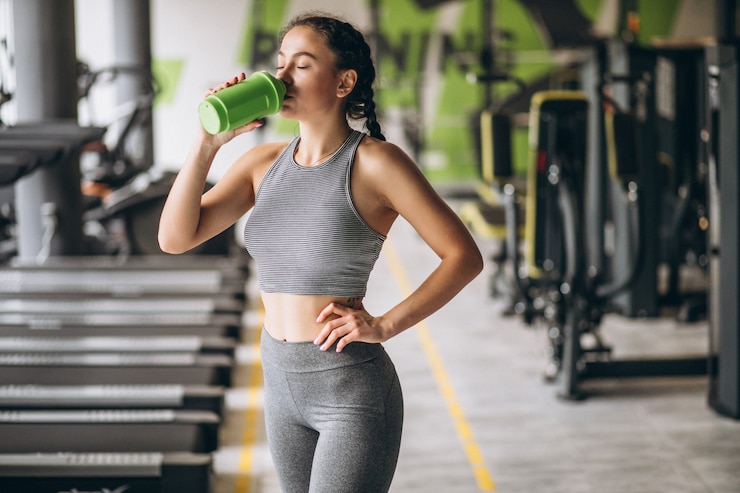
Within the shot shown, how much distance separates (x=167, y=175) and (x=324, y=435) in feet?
20.6

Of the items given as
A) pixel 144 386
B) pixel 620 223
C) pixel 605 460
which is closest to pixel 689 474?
pixel 605 460

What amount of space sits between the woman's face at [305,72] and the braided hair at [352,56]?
0.02 meters

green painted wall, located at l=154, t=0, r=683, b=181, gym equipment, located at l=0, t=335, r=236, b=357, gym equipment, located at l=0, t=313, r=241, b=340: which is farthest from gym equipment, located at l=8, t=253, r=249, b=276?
green painted wall, located at l=154, t=0, r=683, b=181

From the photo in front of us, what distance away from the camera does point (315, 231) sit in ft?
5.66

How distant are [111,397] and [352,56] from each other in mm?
2445

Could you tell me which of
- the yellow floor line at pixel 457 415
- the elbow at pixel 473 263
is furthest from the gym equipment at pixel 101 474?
the elbow at pixel 473 263

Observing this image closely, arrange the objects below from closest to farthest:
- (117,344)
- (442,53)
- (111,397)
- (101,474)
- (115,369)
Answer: (101,474), (111,397), (115,369), (117,344), (442,53)

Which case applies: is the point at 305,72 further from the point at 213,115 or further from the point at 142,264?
the point at 142,264

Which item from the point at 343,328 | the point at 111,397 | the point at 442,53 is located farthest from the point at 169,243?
the point at 442,53

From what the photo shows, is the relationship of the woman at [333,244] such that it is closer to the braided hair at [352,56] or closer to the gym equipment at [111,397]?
the braided hair at [352,56]

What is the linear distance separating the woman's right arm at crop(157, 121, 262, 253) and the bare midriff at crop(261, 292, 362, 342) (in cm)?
21

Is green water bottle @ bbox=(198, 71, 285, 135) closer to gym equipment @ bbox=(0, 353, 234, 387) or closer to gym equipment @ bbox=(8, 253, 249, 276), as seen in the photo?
gym equipment @ bbox=(0, 353, 234, 387)

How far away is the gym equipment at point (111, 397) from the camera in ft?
12.1

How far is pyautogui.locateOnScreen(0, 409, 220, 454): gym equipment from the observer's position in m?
3.18
